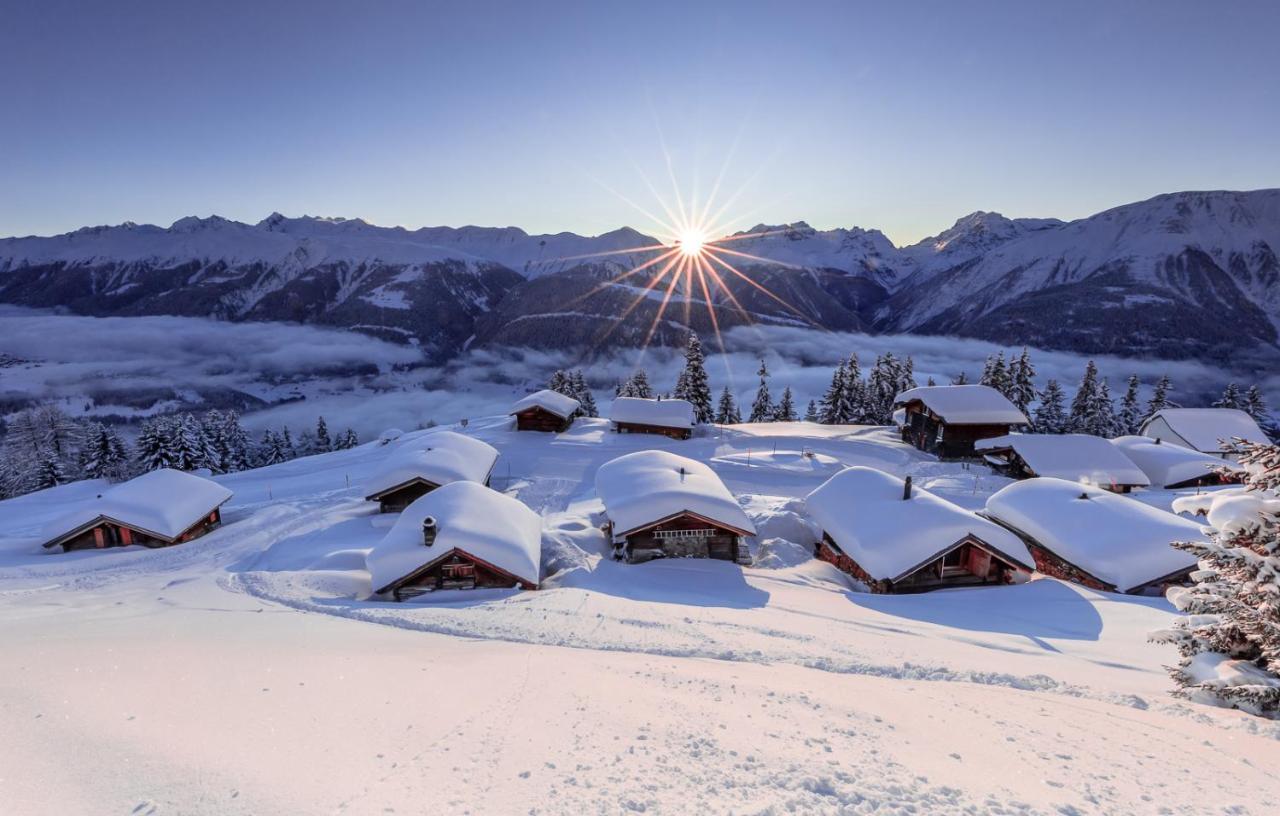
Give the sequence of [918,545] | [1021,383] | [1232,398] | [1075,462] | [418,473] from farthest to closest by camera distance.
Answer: [1232,398] → [1021,383] → [1075,462] → [418,473] → [918,545]

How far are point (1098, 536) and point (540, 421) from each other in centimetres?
4309

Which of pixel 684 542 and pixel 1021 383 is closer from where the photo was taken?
pixel 684 542

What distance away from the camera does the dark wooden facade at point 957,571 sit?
21.2 m

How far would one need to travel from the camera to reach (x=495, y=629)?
44.4 ft

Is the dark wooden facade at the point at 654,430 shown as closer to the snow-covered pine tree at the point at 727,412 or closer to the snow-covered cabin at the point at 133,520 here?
the snow-covered pine tree at the point at 727,412

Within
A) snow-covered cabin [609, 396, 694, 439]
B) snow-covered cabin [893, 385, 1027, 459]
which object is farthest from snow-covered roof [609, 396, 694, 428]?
snow-covered cabin [893, 385, 1027, 459]

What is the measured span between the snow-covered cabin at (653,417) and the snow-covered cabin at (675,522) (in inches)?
997

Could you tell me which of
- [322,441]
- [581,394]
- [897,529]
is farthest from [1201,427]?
[322,441]

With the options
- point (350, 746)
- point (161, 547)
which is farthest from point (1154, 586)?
point (161, 547)

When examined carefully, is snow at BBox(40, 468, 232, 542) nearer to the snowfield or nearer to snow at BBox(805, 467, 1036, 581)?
the snowfield

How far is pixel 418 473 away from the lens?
101 feet

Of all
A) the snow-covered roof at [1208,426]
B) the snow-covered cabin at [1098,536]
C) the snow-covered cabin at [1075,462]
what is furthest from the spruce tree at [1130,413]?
the snow-covered cabin at [1098,536]

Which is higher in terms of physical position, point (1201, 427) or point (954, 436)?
point (1201, 427)

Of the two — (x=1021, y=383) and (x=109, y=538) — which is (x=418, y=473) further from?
(x=1021, y=383)
